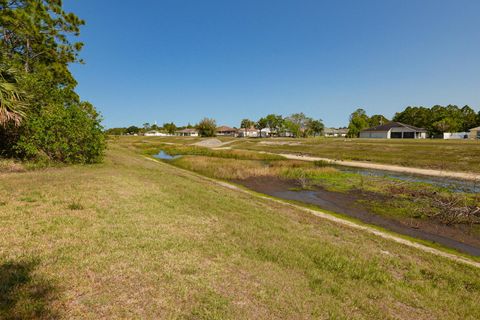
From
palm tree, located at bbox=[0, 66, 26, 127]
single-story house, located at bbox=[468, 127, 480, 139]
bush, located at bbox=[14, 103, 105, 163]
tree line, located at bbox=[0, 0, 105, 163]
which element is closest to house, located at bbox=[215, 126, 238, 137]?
single-story house, located at bbox=[468, 127, 480, 139]

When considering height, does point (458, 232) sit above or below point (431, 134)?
below

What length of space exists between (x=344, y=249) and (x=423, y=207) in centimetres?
1149

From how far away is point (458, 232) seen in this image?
12539 millimetres

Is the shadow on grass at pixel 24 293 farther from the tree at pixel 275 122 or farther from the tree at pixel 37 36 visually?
the tree at pixel 275 122

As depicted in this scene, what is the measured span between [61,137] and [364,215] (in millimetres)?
21007

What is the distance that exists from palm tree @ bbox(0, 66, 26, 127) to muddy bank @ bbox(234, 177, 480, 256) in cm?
1683

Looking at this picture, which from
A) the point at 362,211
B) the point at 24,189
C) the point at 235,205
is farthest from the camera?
the point at 362,211

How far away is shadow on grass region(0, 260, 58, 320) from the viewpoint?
3.65 meters

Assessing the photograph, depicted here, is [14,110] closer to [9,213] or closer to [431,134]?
[9,213]

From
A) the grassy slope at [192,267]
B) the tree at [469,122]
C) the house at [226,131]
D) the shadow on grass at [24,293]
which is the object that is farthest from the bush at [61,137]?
the house at [226,131]

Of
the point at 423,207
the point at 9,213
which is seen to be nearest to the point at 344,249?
the point at 9,213

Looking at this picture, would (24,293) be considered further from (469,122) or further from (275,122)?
(275,122)

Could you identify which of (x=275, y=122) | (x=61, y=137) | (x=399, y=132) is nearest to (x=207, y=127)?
(x=275, y=122)

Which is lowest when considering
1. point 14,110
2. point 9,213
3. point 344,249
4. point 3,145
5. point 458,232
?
point 458,232
